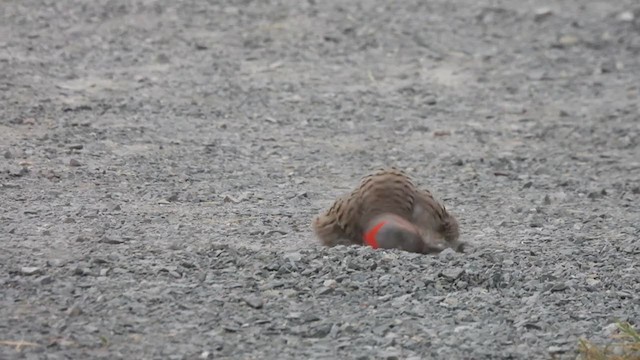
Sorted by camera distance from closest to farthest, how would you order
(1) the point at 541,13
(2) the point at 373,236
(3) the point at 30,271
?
(3) the point at 30,271
(2) the point at 373,236
(1) the point at 541,13

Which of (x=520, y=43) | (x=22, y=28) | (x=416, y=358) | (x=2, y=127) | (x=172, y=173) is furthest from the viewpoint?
(x=520, y=43)

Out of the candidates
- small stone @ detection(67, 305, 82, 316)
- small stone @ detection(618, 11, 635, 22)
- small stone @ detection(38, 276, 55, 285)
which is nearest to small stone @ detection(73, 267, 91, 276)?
small stone @ detection(38, 276, 55, 285)

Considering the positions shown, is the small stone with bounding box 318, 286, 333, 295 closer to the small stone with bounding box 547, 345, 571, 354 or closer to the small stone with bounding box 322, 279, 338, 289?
the small stone with bounding box 322, 279, 338, 289

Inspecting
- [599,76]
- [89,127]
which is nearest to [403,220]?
[89,127]

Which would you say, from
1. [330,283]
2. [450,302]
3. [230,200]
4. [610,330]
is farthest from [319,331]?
[230,200]

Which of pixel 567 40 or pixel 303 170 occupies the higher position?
pixel 567 40

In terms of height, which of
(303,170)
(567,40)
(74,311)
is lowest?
(303,170)

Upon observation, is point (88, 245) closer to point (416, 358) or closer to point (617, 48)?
point (416, 358)

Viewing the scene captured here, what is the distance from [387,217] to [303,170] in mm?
2016

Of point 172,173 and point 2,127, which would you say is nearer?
point 172,173

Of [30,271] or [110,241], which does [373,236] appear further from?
[30,271]

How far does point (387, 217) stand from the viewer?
6.84 meters

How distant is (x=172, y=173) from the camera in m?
8.30

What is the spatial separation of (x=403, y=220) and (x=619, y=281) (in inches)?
50.1
